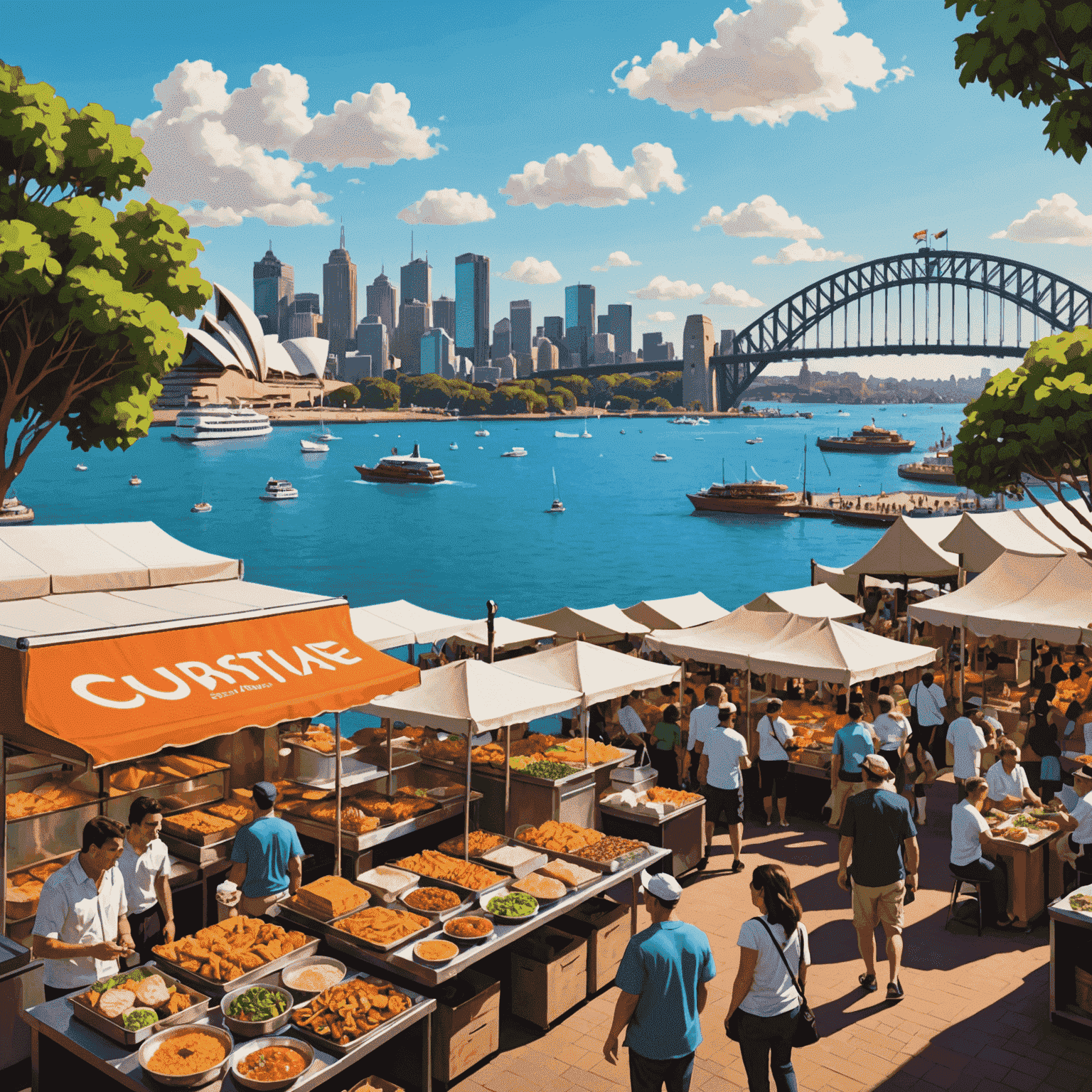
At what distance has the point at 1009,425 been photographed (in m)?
15.4

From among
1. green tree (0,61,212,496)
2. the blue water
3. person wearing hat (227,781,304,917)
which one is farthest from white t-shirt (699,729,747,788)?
the blue water

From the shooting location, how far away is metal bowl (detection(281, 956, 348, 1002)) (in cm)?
654

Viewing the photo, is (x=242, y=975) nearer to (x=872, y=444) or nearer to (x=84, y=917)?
(x=84, y=917)

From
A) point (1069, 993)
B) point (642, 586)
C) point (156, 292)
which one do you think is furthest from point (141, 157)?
point (642, 586)

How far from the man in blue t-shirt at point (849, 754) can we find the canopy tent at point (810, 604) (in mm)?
5636

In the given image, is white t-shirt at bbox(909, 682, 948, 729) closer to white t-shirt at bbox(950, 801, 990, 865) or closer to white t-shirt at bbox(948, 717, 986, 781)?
white t-shirt at bbox(948, 717, 986, 781)

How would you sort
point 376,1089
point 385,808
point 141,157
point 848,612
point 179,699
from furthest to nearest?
1. point 848,612
2. point 141,157
3. point 385,808
4. point 179,699
5. point 376,1089

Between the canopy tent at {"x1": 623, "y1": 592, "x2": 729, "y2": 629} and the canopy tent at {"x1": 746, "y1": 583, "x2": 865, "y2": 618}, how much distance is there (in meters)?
1.67

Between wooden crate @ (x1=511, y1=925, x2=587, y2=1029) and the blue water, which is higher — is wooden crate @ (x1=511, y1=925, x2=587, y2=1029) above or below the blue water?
above

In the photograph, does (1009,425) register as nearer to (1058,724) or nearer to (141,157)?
(1058,724)

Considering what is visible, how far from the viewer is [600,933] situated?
826 cm

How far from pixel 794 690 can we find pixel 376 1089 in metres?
14.2

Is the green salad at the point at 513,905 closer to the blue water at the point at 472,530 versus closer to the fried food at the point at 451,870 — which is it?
the fried food at the point at 451,870

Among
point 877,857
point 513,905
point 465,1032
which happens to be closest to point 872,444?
point 877,857
